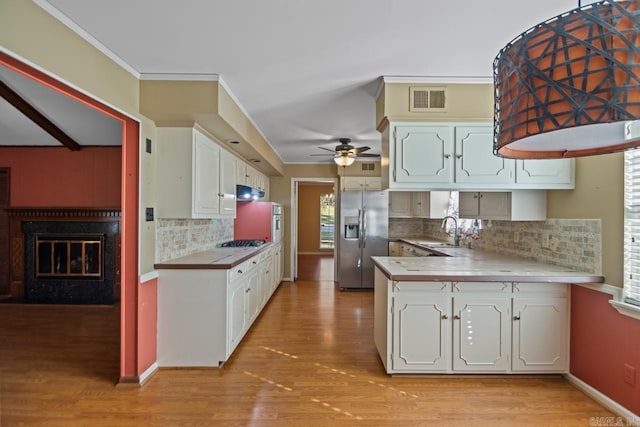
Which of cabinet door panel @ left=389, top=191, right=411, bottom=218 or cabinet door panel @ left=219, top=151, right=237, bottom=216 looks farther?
cabinet door panel @ left=389, top=191, right=411, bottom=218

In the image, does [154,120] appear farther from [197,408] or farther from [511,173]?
[511,173]

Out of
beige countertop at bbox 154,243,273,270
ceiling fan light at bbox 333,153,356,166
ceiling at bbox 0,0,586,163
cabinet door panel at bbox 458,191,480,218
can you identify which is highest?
ceiling at bbox 0,0,586,163

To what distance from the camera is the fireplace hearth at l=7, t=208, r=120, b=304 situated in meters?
4.59

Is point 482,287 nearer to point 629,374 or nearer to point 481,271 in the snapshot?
point 481,271

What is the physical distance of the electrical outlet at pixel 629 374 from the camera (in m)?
1.98

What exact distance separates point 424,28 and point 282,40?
2.94ft

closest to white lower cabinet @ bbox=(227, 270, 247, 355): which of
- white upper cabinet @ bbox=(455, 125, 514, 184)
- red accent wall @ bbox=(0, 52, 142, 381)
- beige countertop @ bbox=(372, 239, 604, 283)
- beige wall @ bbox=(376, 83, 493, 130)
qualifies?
red accent wall @ bbox=(0, 52, 142, 381)

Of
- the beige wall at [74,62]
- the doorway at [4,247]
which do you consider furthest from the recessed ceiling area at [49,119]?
the beige wall at [74,62]

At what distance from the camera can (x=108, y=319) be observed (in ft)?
13.1

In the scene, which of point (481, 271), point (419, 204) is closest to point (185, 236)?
point (481, 271)

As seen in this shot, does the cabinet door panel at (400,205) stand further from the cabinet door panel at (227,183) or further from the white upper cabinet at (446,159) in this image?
the cabinet door panel at (227,183)

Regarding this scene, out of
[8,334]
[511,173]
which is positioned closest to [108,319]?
[8,334]

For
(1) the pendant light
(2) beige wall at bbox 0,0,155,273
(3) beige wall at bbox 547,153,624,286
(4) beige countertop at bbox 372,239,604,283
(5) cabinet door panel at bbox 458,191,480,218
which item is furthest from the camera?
(5) cabinet door panel at bbox 458,191,480,218

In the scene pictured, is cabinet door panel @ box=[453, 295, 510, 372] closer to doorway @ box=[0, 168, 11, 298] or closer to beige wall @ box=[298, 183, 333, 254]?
doorway @ box=[0, 168, 11, 298]
